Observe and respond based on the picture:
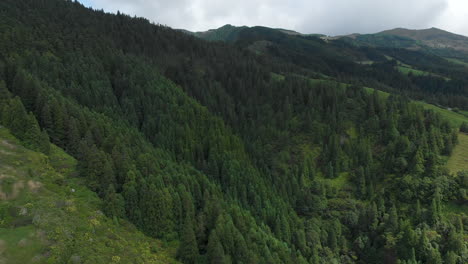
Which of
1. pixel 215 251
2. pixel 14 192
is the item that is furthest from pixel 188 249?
pixel 14 192

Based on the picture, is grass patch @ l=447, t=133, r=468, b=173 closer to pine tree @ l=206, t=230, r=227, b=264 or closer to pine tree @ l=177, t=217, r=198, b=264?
pine tree @ l=206, t=230, r=227, b=264

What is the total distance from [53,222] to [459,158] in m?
154

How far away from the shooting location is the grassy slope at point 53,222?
41.3 m

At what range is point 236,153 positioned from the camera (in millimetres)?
128000

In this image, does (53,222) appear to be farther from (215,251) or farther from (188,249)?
(215,251)

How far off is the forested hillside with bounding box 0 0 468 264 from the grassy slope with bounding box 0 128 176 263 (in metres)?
2.25

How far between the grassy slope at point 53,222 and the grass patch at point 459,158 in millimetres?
124203

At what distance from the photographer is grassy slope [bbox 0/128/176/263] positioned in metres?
41.3

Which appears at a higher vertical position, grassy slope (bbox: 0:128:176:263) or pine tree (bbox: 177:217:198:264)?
grassy slope (bbox: 0:128:176:263)

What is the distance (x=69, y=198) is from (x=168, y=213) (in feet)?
68.8

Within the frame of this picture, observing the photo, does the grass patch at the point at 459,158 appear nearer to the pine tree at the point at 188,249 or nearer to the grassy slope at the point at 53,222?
the pine tree at the point at 188,249

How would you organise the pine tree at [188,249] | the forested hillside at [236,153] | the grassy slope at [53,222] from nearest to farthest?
the grassy slope at [53,222], the pine tree at [188,249], the forested hillside at [236,153]

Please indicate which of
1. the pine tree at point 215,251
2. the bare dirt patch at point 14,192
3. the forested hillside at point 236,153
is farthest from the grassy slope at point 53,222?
the pine tree at point 215,251

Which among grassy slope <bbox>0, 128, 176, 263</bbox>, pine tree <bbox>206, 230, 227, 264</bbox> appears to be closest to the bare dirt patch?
grassy slope <bbox>0, 128, 176, 263</bbox>
